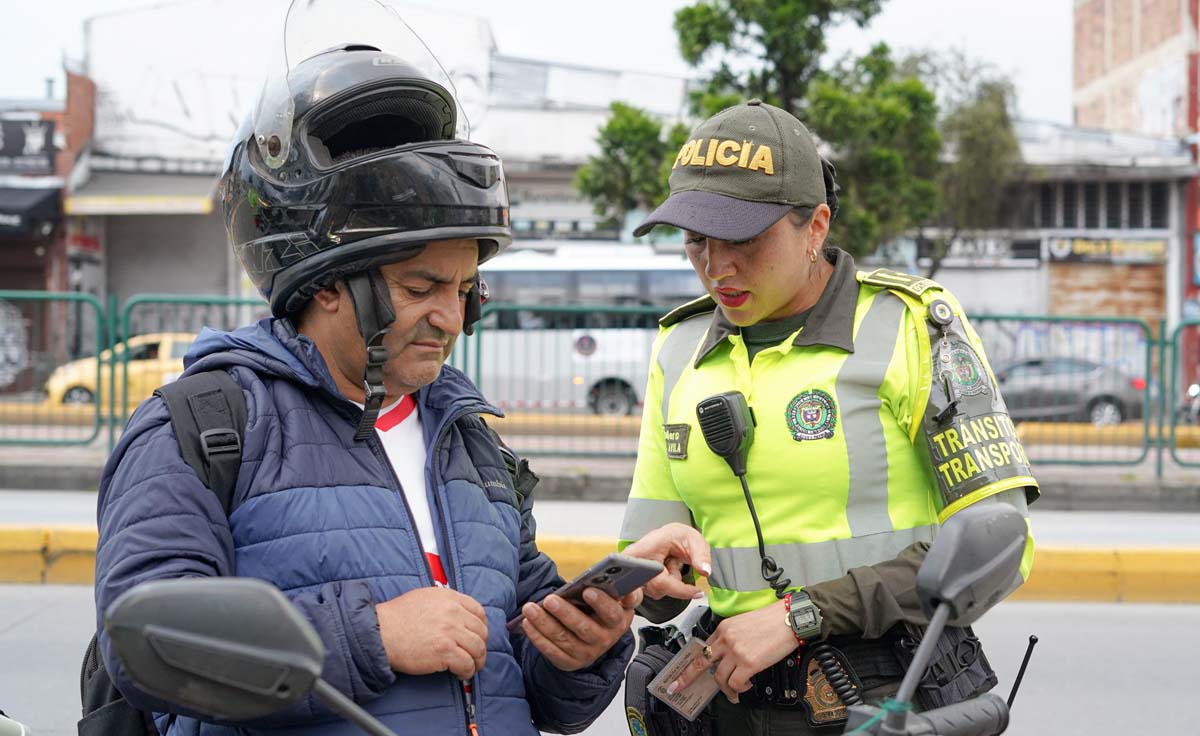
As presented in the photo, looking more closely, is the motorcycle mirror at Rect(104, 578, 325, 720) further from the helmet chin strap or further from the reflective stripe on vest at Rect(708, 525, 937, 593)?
the reflective stripe on vest at Rect(708, 525, 937, 593)

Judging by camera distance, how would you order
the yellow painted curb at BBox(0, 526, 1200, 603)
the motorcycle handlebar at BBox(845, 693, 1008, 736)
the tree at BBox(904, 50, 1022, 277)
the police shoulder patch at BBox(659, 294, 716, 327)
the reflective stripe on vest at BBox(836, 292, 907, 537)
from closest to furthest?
1. the motorcycle handlebar at BBox(845, 693, 1008, 736)
2. the reflective stripe on vest at BBox(836, 292, 907, 537)
3. the police shoulder patch at BBox(659, 294, 716, 327)
4. the yellow painted curb at BBox(0, 526, 1200, 603)
5. the tree at BBox(904, 50, 1022, 277)

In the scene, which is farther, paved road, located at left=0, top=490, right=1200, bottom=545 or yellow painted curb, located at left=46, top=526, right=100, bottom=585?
paved road, located at left=0, top=490, right=1200, bottom=545

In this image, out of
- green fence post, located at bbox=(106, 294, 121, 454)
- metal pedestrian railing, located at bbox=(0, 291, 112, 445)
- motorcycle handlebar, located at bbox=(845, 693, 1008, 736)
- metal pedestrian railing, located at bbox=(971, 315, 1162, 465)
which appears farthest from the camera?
metal pedestrian railing, located at bbox=(971, 315, 1162, 465)

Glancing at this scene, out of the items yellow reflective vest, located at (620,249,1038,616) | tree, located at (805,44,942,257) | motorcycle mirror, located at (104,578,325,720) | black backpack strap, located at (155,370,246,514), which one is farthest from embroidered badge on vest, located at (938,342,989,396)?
tree, located at (805,44,942,257)

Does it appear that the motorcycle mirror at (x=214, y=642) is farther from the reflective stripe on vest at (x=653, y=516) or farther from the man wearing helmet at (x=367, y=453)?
the reflective stripe on vest at (x=653, y=516)

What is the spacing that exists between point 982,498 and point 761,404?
42cm

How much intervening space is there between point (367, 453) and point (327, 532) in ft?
0.53

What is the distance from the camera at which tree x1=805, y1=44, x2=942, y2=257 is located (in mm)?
13484

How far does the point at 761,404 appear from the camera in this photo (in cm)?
219

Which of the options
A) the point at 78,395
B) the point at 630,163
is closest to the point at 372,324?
the point at 78,395

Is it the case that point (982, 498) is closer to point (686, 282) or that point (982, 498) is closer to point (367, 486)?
point (367, 486)

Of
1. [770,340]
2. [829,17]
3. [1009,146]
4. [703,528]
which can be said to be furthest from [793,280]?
[1009,146]

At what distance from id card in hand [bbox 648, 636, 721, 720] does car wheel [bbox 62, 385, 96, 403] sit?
9.19 metres

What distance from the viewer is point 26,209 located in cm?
2358
